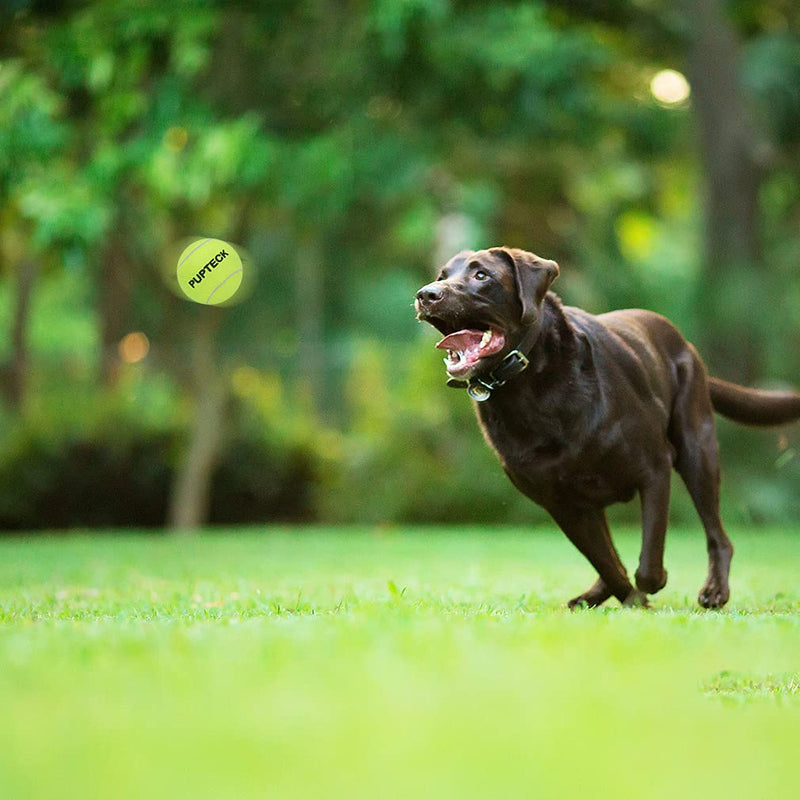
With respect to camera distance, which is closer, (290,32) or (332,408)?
(290,32)

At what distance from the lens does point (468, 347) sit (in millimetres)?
5555

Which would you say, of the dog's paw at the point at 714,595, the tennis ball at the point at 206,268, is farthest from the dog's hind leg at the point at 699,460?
the tennis ball at the point at 206,268

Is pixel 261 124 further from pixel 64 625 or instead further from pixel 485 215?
pixel 64 625

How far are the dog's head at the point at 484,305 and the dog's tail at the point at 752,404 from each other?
6.55 ft

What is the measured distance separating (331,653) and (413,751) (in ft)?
3.57

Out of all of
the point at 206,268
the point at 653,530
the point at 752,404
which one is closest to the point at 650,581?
the point at 653,530

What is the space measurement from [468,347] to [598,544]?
113cm

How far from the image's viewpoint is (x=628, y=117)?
1964 centimetres

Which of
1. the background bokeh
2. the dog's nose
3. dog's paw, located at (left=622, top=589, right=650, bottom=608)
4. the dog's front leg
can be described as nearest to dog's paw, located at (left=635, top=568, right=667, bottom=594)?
the dog's front leg

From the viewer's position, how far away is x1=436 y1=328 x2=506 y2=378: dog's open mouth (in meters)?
5.46

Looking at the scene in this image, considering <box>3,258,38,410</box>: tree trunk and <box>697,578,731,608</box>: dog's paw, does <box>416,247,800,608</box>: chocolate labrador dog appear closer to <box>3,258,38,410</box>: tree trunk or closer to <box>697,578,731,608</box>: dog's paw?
<box>697,578,731,608</box>: dog's paw

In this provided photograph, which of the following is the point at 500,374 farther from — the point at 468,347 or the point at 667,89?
the point at 667,89

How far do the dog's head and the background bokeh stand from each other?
21.5ft

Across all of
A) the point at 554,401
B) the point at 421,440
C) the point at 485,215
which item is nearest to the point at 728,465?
the point at 421,440
